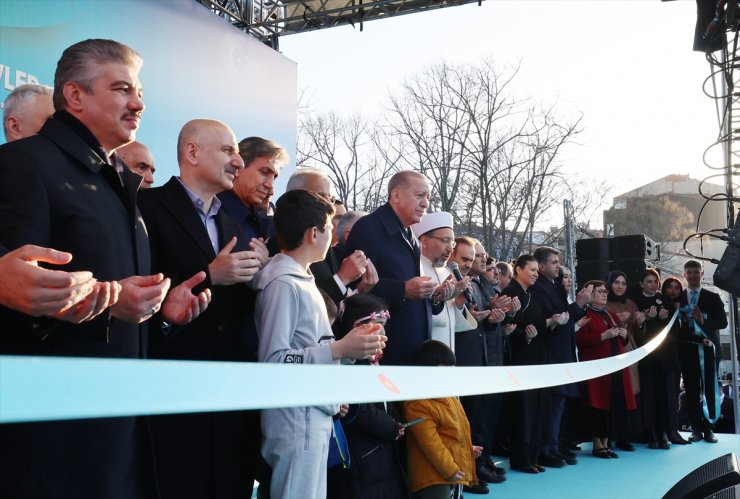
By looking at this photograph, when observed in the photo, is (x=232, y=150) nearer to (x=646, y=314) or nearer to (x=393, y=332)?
(x=393, y=332)

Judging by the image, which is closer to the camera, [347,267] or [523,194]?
[347,267]

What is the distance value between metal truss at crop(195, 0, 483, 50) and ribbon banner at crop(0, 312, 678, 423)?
8.32m

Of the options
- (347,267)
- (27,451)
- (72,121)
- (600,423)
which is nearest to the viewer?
(27,451)

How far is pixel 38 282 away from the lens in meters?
1.33

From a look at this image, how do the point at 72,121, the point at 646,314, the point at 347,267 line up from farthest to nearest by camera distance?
the point at 646,314 → the point at 347,267 → the point at 72,121

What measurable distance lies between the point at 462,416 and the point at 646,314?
15.4ft

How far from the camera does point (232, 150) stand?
2.66m

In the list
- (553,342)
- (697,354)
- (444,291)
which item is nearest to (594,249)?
(697,354)

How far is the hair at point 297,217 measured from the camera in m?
2.68

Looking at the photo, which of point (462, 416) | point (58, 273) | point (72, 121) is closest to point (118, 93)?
point (72, 121)

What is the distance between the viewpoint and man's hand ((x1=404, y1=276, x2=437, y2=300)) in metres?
3.43

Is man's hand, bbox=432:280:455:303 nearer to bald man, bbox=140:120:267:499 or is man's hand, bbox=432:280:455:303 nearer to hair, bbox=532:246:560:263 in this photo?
bald man, bbox=140:120:267:499

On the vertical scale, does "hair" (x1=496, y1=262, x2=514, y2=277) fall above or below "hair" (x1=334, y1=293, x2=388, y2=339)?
above

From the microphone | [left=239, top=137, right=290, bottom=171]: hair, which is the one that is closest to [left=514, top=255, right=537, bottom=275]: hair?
the microphone
